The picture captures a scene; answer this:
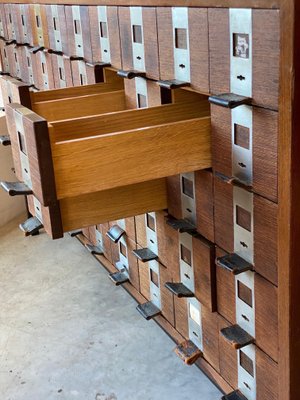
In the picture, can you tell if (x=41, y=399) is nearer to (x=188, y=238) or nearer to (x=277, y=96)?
(x=188, y=238)

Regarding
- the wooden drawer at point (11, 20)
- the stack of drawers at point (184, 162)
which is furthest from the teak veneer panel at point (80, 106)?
the wooden drawer at point (11, 20)

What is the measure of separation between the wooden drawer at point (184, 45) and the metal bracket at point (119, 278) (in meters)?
0.86

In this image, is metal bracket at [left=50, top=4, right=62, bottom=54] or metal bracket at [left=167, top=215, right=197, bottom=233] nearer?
metal bracket at [left=167, top=215, right=197, bottom=233]

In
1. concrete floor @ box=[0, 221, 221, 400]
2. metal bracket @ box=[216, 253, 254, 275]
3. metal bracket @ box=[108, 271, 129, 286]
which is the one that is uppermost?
metal bracket @ box=[216, 253, 254, 275]

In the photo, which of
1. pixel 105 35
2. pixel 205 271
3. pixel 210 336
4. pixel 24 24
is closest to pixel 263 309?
pixel 205 271

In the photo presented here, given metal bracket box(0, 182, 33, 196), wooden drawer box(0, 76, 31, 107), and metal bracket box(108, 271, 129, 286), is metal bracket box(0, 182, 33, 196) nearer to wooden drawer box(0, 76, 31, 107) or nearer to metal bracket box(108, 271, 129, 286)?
wooden drawer box(0, 76, 31, 107)

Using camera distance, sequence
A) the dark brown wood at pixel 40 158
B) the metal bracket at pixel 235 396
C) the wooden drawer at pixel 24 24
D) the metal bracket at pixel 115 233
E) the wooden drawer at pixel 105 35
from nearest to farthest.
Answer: the dark brown wood at pixel 40 158 → the metal bracket at pixel 235 396 → the wooden drawer at pixel 105 35 → the metal bracket at pixel 115 233 → the wooden drawer at pixel 24 24

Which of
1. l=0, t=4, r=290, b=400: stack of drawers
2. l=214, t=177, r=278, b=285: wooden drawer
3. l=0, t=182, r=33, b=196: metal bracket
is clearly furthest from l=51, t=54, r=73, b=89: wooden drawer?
l=214, t=177, r=278, b=285: wooden drawer

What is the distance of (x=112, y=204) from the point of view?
5.27 ft

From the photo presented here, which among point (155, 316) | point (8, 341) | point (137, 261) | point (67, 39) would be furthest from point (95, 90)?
point (8, 341)

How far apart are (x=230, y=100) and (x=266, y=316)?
501 mm

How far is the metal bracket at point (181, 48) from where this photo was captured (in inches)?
54.9

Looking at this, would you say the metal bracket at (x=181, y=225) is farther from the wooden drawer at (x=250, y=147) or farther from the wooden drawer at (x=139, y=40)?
the wooden drawer at (x=139, y=40)

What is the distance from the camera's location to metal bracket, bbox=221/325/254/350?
141 centimetres
